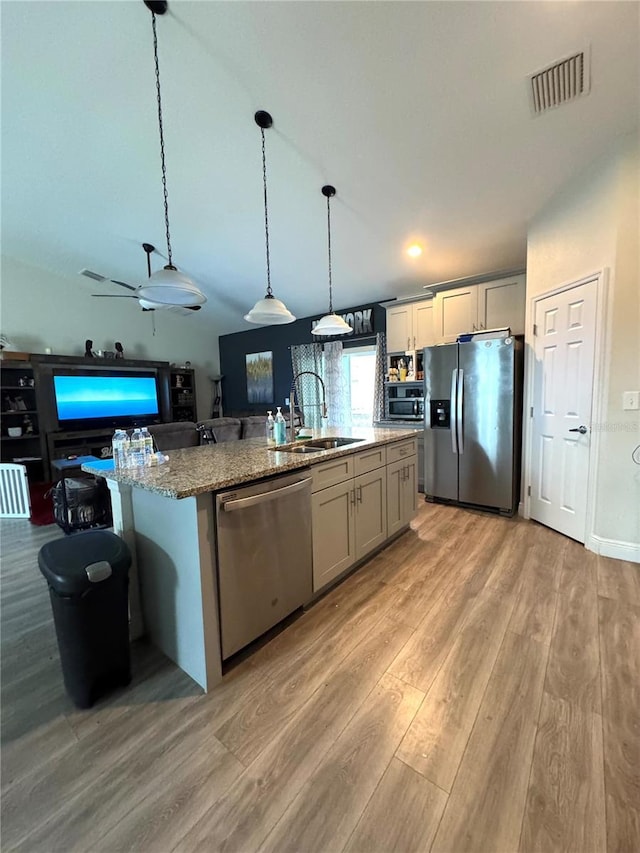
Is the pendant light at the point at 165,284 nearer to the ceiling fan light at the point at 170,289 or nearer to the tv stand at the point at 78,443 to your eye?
the ceiling fan light at the point at 170,289

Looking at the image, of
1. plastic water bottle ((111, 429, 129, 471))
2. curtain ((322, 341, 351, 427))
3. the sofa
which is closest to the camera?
plastic water bottle ((111, 429, 129, 471))

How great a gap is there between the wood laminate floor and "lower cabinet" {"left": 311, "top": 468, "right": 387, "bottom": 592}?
258 millimetres

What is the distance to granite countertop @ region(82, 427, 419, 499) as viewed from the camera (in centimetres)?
141

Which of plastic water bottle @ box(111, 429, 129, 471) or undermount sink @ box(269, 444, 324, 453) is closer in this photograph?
plastic water bottle @ box(111, 429, 129, 471)

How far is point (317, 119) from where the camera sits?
2.46 metres

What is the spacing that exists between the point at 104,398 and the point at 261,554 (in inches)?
224

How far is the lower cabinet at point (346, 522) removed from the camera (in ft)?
6.72

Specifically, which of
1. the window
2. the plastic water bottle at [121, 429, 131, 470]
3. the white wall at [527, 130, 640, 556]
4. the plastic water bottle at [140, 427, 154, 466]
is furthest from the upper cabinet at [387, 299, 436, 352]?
the plastic water bottle at [121, 429, 131, 470]

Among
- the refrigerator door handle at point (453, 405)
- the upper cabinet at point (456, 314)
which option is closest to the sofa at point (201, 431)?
the upper cabinet at point (456, 314)

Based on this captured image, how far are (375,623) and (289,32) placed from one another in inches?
133

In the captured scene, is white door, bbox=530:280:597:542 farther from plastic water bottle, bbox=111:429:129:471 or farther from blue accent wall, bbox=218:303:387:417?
plastic water bottle, bbox=111:429:129:471

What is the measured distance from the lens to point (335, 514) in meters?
2.17

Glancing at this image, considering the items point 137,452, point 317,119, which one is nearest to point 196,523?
point 137,452

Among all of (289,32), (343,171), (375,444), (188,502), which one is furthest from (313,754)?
(343,171)
